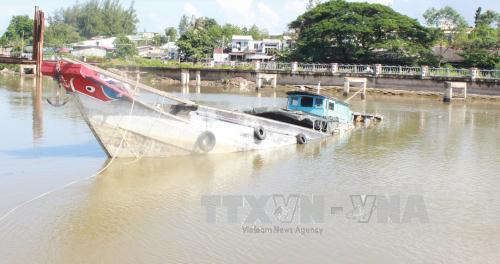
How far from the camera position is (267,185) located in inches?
574

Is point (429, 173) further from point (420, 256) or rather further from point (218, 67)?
point (218, 67)

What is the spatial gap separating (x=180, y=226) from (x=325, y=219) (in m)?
3.04

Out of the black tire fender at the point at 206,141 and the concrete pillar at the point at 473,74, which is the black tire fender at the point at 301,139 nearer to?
the black tire fender at the point at 206,141

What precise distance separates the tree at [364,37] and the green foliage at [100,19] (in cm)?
9462

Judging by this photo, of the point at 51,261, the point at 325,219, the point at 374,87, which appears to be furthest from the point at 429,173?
the point at 374,87

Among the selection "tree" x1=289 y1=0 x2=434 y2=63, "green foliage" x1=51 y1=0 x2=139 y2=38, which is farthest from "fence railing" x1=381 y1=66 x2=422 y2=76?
"green foliage" x1=51 y1=0 x2=139 y2=38

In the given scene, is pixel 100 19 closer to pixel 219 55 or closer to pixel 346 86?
pixel 219 55

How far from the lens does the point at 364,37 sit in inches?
2179

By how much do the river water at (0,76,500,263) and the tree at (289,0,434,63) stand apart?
1332 inches

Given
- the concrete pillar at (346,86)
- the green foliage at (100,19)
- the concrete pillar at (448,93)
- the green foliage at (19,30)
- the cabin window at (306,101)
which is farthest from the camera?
the green foliage at (100,19)

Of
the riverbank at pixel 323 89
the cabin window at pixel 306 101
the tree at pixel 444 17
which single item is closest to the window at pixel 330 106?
the cabin window at pixel 306 101

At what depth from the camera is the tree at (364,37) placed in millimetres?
53500

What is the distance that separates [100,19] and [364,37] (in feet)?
339

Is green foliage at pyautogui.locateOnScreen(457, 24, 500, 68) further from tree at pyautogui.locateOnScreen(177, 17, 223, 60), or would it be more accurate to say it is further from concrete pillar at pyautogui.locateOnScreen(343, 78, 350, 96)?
tree at pyautogui.locateOnScreen(177, 17, 223, 60)
